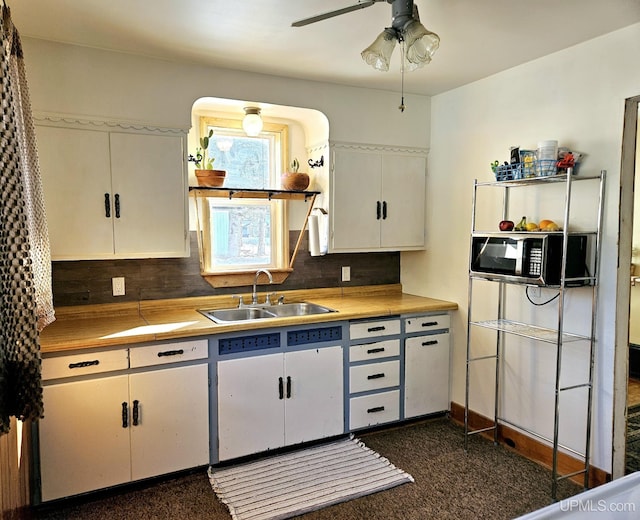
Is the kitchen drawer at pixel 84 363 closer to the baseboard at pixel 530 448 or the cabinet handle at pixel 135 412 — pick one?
the cabinet handle at pixel 135 412

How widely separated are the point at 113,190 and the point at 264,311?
1250mm

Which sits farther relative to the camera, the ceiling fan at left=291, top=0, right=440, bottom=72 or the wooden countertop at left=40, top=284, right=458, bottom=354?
the wooden countertop at left=40, top=284, right=458, bottom=354

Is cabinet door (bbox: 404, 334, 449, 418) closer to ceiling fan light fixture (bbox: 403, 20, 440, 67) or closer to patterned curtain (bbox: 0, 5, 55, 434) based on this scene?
ceiling fan light fixture (bbox: 403, 20, 440, 67)

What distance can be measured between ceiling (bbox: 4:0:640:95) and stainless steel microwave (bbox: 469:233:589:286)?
1.05m

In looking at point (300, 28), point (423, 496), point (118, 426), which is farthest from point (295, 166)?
point (423, 496)

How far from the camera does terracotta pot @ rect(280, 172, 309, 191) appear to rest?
3383mm

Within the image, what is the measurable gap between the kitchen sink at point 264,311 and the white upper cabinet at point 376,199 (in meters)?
0.45

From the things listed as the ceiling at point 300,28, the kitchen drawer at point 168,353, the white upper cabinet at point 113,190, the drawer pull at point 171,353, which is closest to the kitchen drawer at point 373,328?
the kitchen drawer at point 168,353

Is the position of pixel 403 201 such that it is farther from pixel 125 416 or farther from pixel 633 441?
pixel 125 416

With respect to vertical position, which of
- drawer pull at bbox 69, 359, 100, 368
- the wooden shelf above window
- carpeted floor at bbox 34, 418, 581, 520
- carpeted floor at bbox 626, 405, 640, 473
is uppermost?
the wooden shelf above window

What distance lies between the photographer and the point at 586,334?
8.54 feet

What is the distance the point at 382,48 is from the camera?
1.94 meters

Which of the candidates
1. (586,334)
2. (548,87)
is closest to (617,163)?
(548,87)

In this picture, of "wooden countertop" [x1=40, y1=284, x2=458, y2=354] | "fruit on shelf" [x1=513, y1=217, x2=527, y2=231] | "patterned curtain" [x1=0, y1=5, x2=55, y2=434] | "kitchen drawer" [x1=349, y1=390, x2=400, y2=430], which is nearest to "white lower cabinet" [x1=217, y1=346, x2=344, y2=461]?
"kitchen drawer" [x1=349, y1=390, x2=400, y2=430]
